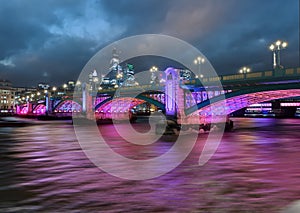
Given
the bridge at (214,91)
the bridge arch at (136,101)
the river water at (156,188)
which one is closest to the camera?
the river water at (156,188)

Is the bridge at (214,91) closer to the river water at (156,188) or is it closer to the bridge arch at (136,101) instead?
the bridge arch at (136,101)

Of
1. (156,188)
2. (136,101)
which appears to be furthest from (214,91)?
(156,188)

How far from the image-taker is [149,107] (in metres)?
162

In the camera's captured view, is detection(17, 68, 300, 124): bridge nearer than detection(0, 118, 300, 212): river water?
No

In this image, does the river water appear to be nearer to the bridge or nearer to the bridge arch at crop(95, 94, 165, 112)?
the bridge

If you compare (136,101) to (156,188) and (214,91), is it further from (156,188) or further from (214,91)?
(156,188)

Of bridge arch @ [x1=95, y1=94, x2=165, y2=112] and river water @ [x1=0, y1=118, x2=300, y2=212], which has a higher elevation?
bridge arch @ [x1=95, y1=94, x2=165, y2=112]

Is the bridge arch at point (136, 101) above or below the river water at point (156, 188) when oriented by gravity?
above

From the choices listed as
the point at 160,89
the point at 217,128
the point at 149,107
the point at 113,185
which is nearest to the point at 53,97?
the point at 149,107

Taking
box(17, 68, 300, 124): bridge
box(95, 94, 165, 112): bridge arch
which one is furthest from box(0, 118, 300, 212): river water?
box(95, 94, 165, 112): bridge arch

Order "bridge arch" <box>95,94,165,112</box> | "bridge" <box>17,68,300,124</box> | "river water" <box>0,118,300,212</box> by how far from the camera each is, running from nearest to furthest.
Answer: "river water" <box>0,118,300,212</box> < "bridge" <box>17,68,300,124</box> < "bridge arch" <box>95,94,165,112</box>

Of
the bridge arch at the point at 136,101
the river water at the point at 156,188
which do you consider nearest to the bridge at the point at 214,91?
the bridge arch at the point at 136,101

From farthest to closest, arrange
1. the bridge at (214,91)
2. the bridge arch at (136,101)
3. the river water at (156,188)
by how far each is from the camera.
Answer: the bridge arch at (136,101) < the bridge at (214,91) < the river water at (156,188)

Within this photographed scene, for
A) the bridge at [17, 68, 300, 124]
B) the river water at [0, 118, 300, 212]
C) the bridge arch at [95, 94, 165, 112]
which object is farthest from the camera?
the bridge arch at [95, 94, 165, 112]
